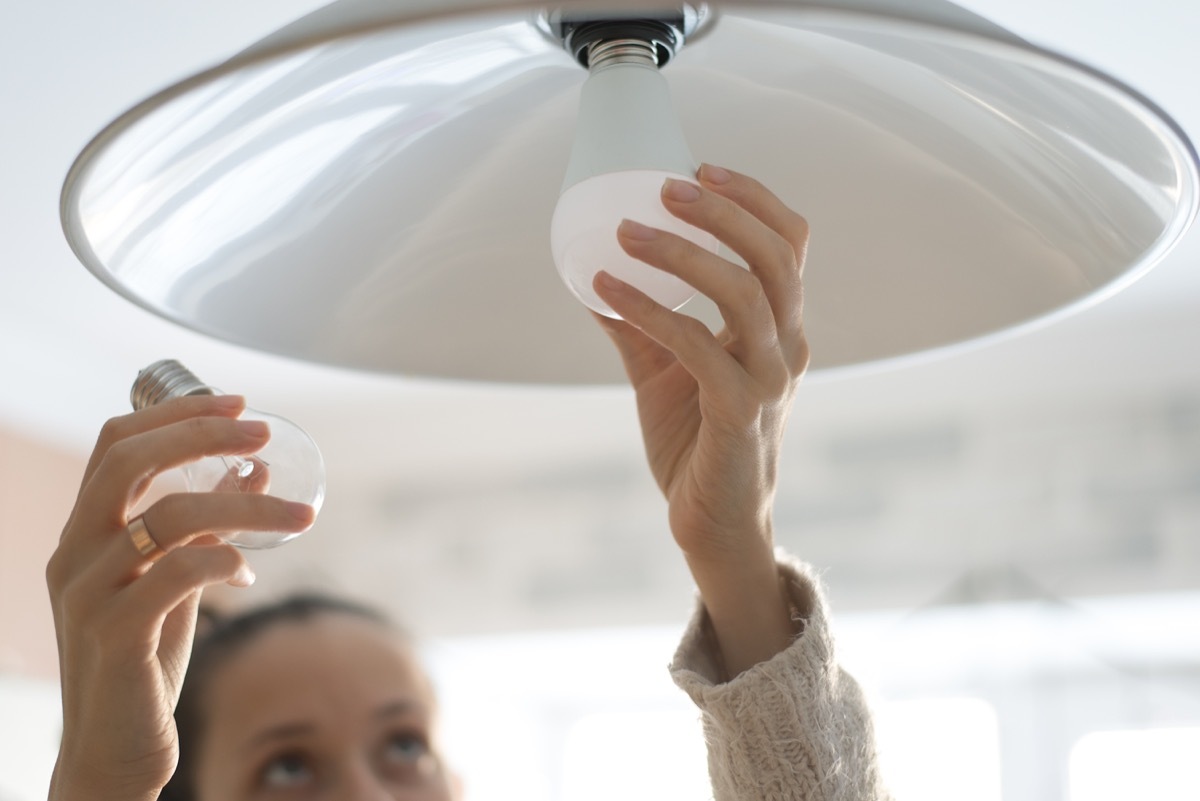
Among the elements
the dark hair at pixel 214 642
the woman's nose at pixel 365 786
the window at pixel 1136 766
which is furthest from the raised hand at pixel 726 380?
the window at pixel 1136 766

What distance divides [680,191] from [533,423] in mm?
2692

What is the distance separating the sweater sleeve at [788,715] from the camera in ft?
2.12

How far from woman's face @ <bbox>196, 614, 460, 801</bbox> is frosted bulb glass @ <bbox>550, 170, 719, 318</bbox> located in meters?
0.46

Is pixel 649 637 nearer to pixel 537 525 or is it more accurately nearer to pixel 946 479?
A: pixel 537 525

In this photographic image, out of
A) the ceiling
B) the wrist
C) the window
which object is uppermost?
the ceiling

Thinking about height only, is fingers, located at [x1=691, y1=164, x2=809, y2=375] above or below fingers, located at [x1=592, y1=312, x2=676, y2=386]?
below

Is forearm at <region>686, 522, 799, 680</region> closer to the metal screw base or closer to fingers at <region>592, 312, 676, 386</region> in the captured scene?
fingers at <region>592, 312, 676, 386</region>

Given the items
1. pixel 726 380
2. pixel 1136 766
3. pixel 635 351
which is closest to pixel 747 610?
pixel 635 351

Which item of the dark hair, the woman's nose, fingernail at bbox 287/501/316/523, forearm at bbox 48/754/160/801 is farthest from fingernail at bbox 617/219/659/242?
the dark hair

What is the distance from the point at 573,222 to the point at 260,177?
4.4 inches

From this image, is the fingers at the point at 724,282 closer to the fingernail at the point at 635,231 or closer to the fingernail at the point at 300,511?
the fingernail at the point at 635,231

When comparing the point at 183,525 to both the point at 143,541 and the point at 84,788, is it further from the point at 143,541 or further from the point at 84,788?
the point at 84,788

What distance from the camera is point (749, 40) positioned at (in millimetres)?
398

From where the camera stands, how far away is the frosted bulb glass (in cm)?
35
